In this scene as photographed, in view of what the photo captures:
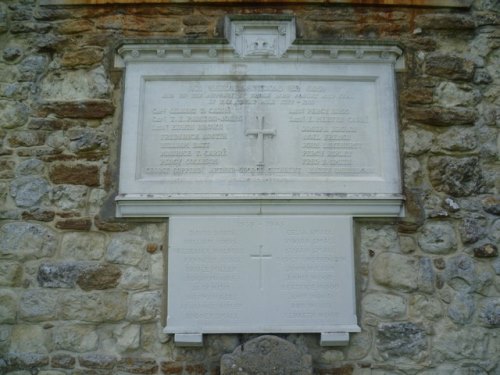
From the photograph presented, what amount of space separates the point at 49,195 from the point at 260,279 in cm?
174

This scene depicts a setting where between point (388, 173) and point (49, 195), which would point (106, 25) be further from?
point (388, 173)

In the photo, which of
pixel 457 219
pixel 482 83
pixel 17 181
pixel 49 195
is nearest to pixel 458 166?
pixel 457 219

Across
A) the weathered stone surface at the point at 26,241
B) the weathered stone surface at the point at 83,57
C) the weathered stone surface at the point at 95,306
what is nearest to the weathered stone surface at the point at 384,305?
the weathered stone surface at the point at 95,306

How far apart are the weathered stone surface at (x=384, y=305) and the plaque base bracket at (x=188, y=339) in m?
1.21

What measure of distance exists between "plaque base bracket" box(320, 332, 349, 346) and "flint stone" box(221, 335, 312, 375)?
186mm

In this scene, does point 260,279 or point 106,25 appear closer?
point 260,279

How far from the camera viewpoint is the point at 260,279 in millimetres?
3383

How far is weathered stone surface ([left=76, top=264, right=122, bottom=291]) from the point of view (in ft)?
11.2

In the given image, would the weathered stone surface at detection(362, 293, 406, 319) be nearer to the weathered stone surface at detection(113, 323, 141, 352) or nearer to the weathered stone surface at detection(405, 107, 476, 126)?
the weathered stone surface at detection(405, 107, 476, 126)

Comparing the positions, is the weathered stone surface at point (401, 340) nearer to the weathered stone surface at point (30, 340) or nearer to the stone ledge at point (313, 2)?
the weathered stone surface at point (30, 340)

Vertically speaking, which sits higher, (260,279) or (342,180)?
(342,180)

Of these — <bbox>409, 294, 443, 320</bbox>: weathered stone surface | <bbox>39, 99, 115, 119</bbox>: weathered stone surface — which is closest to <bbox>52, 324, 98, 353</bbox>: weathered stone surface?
<bbox>39, 99, 115, 119</bbox>: weathered stone surface

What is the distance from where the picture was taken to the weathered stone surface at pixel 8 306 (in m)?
3.39

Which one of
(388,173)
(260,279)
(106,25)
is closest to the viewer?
(260,279)
